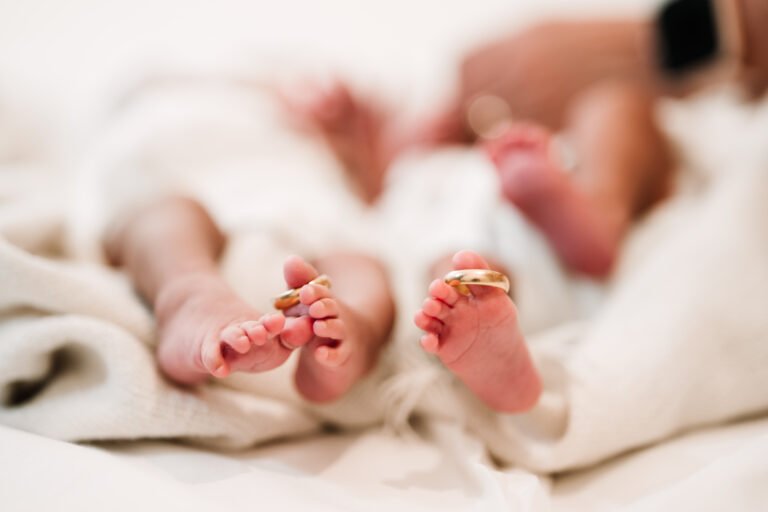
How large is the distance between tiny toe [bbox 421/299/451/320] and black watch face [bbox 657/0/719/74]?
841 mm

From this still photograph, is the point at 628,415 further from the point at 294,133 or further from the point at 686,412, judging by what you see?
the point at 294,133

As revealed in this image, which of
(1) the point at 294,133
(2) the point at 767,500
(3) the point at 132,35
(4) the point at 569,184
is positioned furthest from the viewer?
(3) the point at 132,35

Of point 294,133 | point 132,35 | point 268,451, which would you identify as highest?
point 132,35

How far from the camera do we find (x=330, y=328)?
396 millimetres

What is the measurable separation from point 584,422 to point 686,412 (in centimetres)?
10

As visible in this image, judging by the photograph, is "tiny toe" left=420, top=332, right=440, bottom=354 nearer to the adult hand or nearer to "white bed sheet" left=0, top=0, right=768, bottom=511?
"white bed sheet" left=0, top=0, right=768, bottom=511

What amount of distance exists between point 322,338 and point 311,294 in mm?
37

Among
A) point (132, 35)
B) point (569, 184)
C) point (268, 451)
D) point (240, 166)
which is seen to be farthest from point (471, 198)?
point (132, 35)

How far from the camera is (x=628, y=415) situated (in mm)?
483

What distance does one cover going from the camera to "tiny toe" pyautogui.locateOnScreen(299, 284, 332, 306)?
40cm

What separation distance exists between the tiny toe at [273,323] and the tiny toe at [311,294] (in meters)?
0.02

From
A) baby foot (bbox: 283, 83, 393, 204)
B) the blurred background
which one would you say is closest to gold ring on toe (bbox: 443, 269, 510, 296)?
baby foot (bbox: 283, 83, 393, 204)

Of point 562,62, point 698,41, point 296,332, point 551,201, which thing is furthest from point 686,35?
point 296,332

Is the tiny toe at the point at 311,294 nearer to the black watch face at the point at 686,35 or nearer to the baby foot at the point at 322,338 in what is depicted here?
the baby foot at the point at 322,338
